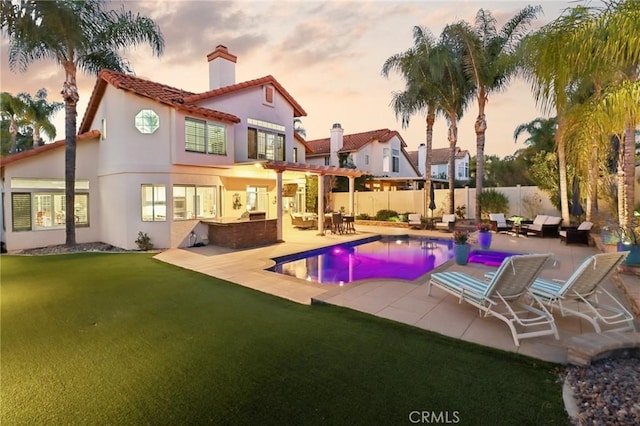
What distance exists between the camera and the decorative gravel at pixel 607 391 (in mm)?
2867

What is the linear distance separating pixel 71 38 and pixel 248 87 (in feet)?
23.9

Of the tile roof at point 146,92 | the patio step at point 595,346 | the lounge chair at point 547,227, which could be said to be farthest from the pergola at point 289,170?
the patio step at point 595,346

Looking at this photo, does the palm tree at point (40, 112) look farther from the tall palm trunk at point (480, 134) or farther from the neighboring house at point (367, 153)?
the tall palm trunk at point (480, 134)

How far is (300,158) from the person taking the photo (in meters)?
21.4

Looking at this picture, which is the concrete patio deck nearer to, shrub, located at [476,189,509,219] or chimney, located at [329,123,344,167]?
shrub, located at [476,189,509,219]

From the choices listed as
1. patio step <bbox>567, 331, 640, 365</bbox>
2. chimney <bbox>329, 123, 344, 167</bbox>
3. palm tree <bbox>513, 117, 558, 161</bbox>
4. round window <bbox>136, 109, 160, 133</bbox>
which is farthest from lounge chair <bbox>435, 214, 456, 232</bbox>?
round window <bbox>136, 109, 160, 133</bbox>

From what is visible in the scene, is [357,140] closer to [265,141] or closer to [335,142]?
[335,142]

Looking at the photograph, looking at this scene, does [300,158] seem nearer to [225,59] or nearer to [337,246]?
[225,59]

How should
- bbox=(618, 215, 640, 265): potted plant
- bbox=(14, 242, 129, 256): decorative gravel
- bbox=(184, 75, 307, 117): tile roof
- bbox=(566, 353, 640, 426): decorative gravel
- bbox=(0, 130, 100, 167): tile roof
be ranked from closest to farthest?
1. bbox=(566, 353, 640, 426): decorative gravel
2. bbox=(618, 215, 640, 265): potted plant
3. bbox=(0, 130, 100, 167): tile roof
4. bbox=(14, 242, 129, 256): decorative gravel
5. bbox=(184, 75, 307, 117): tile roof

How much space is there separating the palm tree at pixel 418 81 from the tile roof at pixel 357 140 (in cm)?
826

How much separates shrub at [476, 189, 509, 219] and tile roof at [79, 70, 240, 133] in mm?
14987

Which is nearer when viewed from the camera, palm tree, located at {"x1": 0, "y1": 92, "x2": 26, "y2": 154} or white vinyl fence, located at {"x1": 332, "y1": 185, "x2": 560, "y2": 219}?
white vinyl fence, located at {"x1": 332, "y1": 185, "x2": 560, "y2": 219}

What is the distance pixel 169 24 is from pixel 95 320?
47.8ft

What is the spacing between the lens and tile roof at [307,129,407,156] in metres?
29.3
